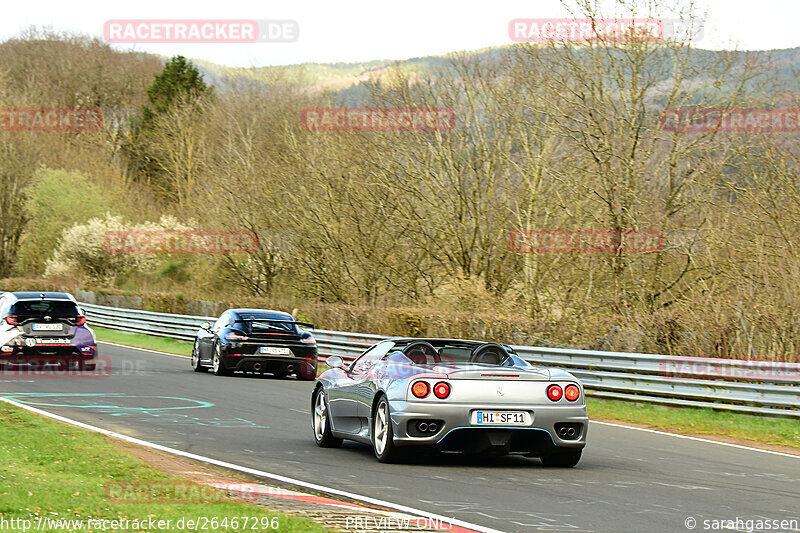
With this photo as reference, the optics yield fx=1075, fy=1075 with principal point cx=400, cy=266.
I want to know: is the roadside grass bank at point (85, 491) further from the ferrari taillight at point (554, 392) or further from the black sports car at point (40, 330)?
the black sports car at point (40, 330)

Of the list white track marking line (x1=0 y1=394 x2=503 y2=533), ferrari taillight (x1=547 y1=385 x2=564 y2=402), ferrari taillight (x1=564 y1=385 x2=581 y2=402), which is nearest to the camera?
white track marking line (x1=0 y1=394 x2=503 y2=533)

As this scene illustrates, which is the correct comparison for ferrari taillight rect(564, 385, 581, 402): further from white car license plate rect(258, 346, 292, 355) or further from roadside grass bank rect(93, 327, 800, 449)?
white car license plate rect(258, 346, 292, 355)

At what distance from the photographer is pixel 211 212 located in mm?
46500

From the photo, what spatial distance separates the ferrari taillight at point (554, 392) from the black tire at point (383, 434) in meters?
1.57

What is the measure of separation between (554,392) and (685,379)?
7631 millimetres

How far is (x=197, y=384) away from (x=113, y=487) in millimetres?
12304

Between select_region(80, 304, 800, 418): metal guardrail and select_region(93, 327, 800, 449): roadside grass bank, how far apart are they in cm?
15

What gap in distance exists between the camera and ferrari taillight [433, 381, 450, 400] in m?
10.2

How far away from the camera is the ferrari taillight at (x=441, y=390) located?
10.2m

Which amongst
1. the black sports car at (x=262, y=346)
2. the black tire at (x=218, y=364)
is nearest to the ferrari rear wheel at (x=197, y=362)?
the black tire at (x=218, y=364)

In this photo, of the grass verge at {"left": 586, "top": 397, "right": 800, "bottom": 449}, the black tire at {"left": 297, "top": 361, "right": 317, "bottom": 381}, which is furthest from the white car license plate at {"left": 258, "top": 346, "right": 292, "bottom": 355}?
the grass verge at {"left": 586, "top": 397, "right": 800, "bottom": 449}

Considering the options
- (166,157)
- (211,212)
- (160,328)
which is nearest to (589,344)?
(160,328)

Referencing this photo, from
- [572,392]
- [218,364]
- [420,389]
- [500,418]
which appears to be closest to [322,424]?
[420,389]

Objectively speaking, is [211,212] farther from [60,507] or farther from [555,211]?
[60,507]
